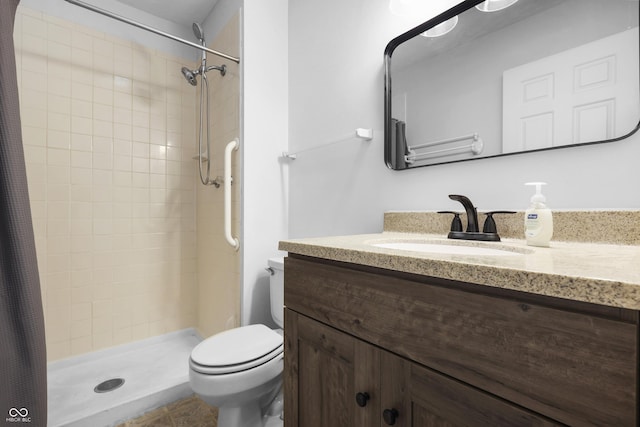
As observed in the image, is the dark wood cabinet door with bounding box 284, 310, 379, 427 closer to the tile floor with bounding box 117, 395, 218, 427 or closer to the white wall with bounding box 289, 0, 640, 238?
the white wall with bounding box 289, 0, 640, 238

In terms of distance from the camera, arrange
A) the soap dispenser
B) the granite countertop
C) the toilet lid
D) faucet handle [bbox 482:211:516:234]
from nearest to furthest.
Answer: the granite countertop → the soap dispenser → faucet handle [bbox 482:211:516:234] → the toilet lid

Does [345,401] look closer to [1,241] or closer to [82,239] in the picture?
[1,241]

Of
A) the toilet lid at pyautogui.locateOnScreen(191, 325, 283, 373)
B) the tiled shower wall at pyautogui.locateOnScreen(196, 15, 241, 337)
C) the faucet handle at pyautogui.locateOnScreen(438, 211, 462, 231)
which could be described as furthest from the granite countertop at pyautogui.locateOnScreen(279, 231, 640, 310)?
the tiled shower wall at pyautogui.locateOnScreen(196, 15, 241, 337)

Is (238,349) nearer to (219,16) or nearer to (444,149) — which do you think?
(444,149)

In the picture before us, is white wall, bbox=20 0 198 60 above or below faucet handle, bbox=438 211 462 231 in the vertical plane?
above

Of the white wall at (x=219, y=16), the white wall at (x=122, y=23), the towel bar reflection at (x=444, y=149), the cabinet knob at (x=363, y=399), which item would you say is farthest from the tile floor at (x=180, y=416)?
the white wall at (x=122, y=23)

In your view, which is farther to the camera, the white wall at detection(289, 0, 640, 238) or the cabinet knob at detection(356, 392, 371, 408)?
the white wall at detection(289, 0, 640, 238)

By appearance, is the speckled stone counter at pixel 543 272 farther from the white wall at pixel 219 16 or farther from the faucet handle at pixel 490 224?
the white wall at pixel 219 16

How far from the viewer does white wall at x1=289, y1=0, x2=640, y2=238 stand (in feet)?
2.55

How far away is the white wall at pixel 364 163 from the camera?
778mm

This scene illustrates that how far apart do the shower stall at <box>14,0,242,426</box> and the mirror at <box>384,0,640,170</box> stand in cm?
102

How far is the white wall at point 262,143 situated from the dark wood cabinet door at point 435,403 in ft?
4.00

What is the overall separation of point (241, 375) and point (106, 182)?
1.67m

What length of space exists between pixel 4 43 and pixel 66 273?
4.84 ft
